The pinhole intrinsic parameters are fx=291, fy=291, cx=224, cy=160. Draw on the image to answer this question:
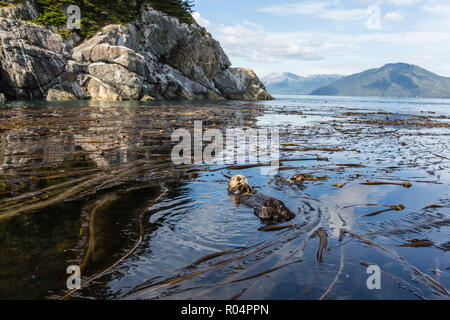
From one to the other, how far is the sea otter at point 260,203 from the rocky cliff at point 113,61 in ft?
151

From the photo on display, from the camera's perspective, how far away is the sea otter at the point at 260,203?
4992mm

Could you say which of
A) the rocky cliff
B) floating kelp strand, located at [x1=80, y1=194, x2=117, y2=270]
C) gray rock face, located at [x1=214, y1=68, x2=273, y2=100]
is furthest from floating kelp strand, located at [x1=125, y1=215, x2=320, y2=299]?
gray rock face, located at [x1=214, y1=68, x2=273, y2=100]

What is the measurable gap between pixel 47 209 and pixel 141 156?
15.0ft

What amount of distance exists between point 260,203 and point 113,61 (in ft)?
168

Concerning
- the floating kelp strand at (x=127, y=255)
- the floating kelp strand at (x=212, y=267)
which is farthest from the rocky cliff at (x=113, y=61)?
the floating kelp strand at (x=212, y=267)

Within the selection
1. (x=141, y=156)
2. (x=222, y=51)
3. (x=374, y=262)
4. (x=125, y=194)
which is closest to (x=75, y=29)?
(x=222, y=51)

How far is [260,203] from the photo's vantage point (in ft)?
18.3

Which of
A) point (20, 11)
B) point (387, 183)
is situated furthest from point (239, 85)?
point (387, 183)

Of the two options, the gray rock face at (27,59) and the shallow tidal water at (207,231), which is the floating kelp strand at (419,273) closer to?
the shallow tidal water at (207,231)

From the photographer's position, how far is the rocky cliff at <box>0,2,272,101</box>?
41.2m

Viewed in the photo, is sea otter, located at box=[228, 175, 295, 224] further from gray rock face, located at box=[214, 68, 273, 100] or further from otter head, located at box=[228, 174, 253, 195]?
gray rock face, located at box=[214, 68, 273, 100]

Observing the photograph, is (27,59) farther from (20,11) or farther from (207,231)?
(207,231)

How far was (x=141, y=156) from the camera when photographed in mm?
9430

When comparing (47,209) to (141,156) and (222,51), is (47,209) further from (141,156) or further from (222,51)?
(222,51)
